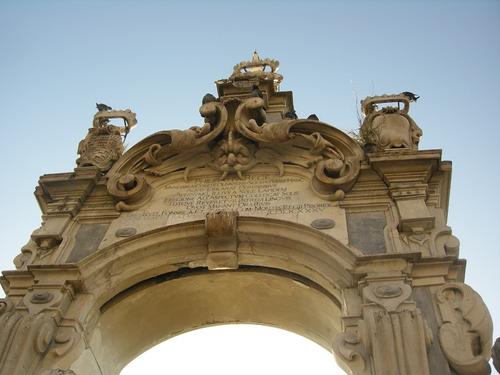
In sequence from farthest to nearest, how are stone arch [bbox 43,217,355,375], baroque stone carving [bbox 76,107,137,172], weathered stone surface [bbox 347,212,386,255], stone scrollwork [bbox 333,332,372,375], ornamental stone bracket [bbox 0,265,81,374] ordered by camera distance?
baroque stone carving [bbox 76,107,137,172] < stone arch [bbox 43,217,355,375] < weathered stone surface [bbox 347,212,386,255] < ornamental stone bracket [bbox 0,265,81,374] < stone scrollwork [bbox 333,332,372,375]

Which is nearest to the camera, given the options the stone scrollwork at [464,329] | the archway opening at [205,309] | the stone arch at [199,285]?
the stone scrollwork at [464,329]

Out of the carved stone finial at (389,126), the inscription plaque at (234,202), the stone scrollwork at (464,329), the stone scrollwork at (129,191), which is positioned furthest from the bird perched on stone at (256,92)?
the stone scrollwork at (464,329)

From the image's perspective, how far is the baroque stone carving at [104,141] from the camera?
29.5 feet

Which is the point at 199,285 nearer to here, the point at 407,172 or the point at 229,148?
the point at 229,148

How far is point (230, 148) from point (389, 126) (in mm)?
2150

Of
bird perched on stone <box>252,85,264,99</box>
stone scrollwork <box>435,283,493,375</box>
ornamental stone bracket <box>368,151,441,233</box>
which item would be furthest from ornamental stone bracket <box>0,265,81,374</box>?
bird perched on stone <box>252,85,264,99</box>

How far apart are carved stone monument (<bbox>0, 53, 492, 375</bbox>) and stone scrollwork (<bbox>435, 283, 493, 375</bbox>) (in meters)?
0.01

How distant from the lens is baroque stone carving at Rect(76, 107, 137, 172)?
9.00 metres

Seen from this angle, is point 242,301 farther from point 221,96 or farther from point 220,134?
point 221,96

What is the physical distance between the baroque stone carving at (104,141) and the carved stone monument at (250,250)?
3cm

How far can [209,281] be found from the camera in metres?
7.84

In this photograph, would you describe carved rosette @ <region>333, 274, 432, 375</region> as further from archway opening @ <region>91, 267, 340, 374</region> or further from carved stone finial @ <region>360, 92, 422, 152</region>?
carved stone finial @ <region>360, 92, 422, 152</region>

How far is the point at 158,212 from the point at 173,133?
51.0 inches

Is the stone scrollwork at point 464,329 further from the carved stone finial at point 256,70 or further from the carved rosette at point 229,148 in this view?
the carved stone finial at point 256,70
